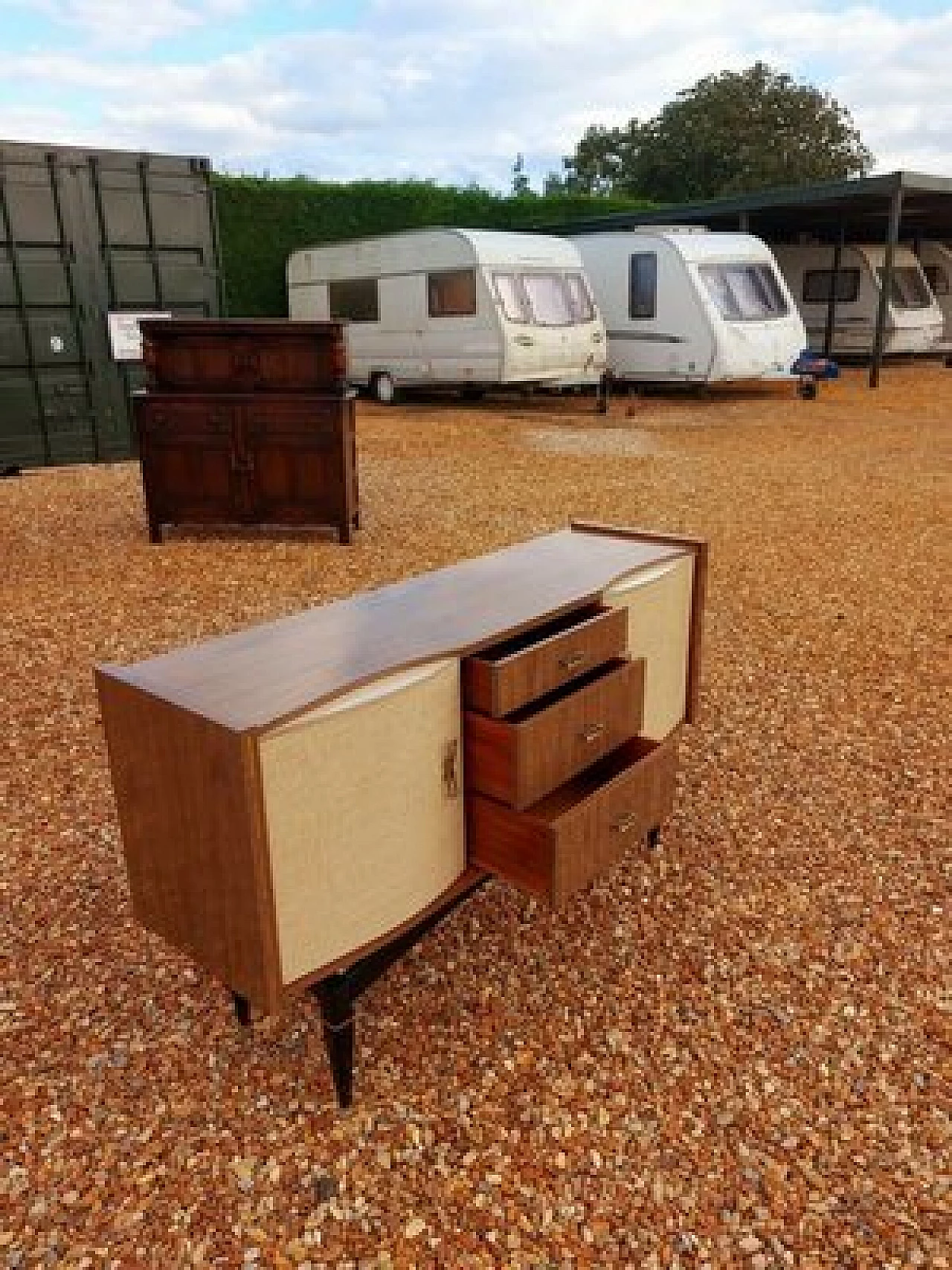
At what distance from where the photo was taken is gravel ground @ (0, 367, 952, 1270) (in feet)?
6.84

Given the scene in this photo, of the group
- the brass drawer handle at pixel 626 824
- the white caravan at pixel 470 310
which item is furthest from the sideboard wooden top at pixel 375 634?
the white caravan at pixel 470 310

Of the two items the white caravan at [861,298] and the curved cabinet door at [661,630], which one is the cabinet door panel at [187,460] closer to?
the curved cabinet door at [661,630]

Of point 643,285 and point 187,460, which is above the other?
point 643,285

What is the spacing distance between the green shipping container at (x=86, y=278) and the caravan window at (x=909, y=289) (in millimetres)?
16602

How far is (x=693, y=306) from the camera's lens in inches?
606

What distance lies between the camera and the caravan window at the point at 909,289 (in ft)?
68.0

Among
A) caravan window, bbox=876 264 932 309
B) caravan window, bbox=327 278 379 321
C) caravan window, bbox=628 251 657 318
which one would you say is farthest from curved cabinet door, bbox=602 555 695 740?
caravan window, bbox=876 264 932 309

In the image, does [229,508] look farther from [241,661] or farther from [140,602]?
[241,661]

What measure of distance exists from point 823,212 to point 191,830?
2204cm

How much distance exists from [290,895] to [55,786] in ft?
7.30

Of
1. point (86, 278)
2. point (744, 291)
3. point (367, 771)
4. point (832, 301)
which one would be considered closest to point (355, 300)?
point (744, 291)

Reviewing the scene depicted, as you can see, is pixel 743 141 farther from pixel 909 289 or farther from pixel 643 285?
pixel 643 285

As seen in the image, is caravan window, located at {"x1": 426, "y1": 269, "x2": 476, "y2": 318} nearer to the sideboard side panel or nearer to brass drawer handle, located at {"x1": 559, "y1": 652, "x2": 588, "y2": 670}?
brass drawer handle, located at {"x1": 559, "y1": 652, "x2": 588, "y2": 670}

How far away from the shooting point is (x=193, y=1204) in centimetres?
212
